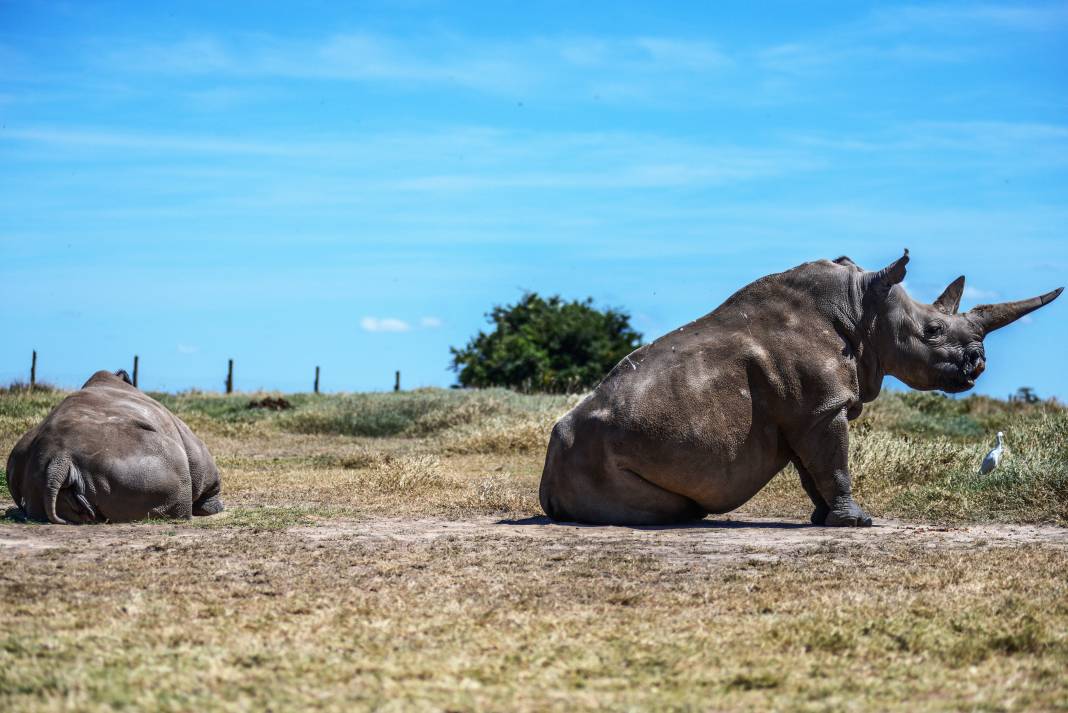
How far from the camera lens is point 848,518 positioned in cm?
1020

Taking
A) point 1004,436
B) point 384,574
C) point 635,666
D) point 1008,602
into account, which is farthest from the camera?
point 1004,436

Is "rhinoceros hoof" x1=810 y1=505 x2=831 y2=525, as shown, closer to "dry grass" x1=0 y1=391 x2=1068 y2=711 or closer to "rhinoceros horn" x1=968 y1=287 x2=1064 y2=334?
"dry grass" x1=0 y1=391 x2=1068 y2=711

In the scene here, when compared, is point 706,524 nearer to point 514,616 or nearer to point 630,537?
point 630,537

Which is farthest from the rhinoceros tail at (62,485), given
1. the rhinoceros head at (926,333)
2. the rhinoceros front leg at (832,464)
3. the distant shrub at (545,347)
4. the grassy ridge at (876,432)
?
the distant shrub at (545,347)

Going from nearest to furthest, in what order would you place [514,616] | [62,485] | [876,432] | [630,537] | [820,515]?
1. [514,616]
2. [630,537]
3. [62,485]
4. [820,515]
5. [876,432]

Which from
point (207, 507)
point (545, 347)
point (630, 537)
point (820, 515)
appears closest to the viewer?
point (630, 537)

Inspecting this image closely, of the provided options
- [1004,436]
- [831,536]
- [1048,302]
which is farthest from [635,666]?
[1004,436]

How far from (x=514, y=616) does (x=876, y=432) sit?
1221 centimetres

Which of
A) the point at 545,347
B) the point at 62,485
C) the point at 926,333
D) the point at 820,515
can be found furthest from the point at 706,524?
the point at 545,347

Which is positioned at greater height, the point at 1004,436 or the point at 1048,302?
the point at 1048,302

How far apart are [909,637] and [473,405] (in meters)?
19.8

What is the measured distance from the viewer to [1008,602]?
265 inches

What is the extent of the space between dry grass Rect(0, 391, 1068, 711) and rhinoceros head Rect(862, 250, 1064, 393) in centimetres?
128

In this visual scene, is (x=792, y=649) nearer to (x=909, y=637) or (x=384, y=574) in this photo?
(x=909, y=637)
